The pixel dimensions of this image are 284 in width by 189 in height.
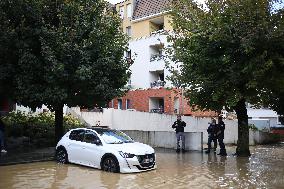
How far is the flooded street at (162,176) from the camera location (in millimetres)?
11401

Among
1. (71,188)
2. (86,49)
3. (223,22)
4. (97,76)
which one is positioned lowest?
(71,188)

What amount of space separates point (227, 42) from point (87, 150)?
25.7ft

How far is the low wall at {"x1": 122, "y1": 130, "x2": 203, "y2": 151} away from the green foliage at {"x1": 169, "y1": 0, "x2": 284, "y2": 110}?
8.94 ft

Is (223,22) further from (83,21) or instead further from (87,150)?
(87,150)

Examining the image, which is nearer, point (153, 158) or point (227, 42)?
point (153, 158)

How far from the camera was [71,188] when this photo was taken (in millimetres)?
10781

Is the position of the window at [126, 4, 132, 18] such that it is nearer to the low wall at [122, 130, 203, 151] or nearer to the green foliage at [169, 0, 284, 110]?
the low wall at [122, 130, 203, 151]

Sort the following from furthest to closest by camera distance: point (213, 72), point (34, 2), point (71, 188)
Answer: point (213, 72) < point (34, 2) < point (71, 188)

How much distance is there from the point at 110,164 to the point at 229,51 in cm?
764

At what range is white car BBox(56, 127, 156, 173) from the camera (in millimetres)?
13266

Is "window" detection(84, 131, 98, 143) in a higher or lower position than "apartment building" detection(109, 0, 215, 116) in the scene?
lower

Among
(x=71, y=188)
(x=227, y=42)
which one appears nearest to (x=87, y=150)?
(x=71, y=188)

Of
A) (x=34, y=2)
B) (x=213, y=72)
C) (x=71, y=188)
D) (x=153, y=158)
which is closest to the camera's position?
(x=71, y=188)

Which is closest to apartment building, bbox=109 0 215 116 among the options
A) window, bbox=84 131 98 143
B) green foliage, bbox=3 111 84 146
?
green foliage, bbox=3 111 84 146
